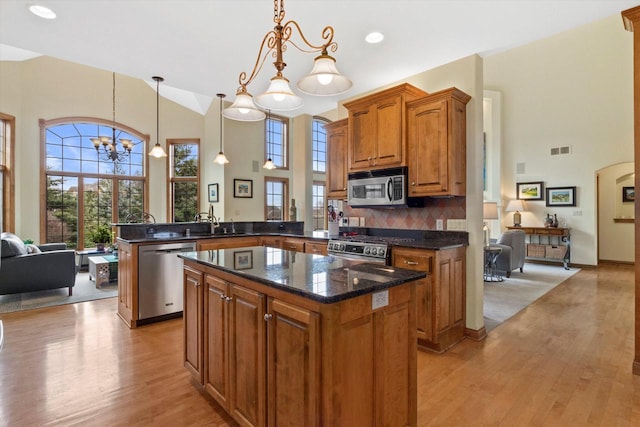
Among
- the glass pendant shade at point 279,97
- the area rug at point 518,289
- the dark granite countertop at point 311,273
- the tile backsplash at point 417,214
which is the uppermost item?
the glass pendant shade at point 279,97

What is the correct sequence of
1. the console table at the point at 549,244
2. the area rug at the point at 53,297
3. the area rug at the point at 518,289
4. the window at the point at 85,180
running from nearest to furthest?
the area rug at the point at 518,289 → the area rug at the point at 53,297 → the window at the point at 85,180 → the console table at the point at 549,244

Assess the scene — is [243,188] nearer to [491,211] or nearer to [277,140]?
[277,140]

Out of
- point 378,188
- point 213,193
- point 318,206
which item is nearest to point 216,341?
point 378,188

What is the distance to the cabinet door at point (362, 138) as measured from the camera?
12.0ft

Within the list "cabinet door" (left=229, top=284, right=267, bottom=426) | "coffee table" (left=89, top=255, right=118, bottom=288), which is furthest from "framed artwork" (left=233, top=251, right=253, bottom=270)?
"coffee table" (left=89, top=255, right=118, bottom=288)

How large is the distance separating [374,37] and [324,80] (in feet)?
4.51

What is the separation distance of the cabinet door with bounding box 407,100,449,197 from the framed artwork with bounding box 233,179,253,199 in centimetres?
486

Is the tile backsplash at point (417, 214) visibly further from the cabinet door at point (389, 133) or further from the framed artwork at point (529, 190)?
the framed artwork at point (529, 190)

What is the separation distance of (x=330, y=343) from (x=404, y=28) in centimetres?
276

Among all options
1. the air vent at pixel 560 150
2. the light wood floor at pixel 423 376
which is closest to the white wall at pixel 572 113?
the air vent at pixel 560 150

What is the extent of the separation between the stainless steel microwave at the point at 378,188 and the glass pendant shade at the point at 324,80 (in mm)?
1529

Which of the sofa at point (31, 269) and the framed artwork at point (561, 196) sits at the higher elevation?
the framed artwork at point (561, 196)

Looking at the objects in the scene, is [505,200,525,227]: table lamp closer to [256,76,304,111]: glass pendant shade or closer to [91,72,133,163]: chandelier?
[256,76,304,111]: glass pendant shade

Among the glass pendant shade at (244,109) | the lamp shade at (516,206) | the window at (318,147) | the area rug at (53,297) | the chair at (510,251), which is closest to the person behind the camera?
the glass pendant shade at (244,109)
